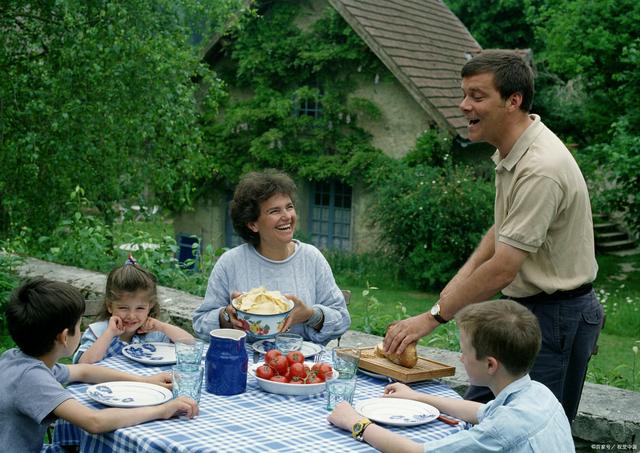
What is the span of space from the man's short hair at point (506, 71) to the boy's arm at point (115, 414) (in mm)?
1748

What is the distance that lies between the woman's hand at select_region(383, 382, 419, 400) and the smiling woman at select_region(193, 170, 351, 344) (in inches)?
30.7

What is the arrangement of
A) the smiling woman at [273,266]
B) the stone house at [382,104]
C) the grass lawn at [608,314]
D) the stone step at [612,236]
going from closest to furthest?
the smiling woman at [273,266] → the grass lawn at [608,314] → the stone house at [382,104] → the stone step at [612,236]

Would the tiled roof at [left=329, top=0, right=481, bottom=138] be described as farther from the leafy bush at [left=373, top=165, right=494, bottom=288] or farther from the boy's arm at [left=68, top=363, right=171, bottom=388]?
the boy's arm at [left=68, top=363, right=171, bottom=388]

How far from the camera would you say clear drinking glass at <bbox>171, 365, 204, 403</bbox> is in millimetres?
2736

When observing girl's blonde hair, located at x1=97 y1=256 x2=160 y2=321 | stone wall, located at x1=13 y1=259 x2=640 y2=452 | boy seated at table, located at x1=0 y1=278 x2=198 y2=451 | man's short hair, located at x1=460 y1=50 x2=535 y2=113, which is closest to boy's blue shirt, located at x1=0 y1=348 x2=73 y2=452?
boy seated at table, located at x1=0 y1=278 x2=198 y2=451

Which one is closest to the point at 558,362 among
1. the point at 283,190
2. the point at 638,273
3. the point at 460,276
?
the point at 460,276

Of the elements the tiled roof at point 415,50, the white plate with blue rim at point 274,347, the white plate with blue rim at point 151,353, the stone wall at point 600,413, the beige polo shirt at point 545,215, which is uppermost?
the tiled roof at point 415,50

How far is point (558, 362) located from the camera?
10.7ft

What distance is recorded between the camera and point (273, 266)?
12.8 feet

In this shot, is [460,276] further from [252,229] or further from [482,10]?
[482,10]

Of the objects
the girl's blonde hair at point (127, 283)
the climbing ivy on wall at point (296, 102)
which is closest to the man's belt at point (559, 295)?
the girl's blonde hair at point (127, 283)

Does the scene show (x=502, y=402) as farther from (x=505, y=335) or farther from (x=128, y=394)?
(x=128, y=394)

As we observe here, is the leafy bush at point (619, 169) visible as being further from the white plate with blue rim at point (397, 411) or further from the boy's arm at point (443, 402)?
the white plate with blue rim at point (397, 411)

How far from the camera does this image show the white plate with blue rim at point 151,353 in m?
Result: 3.32
